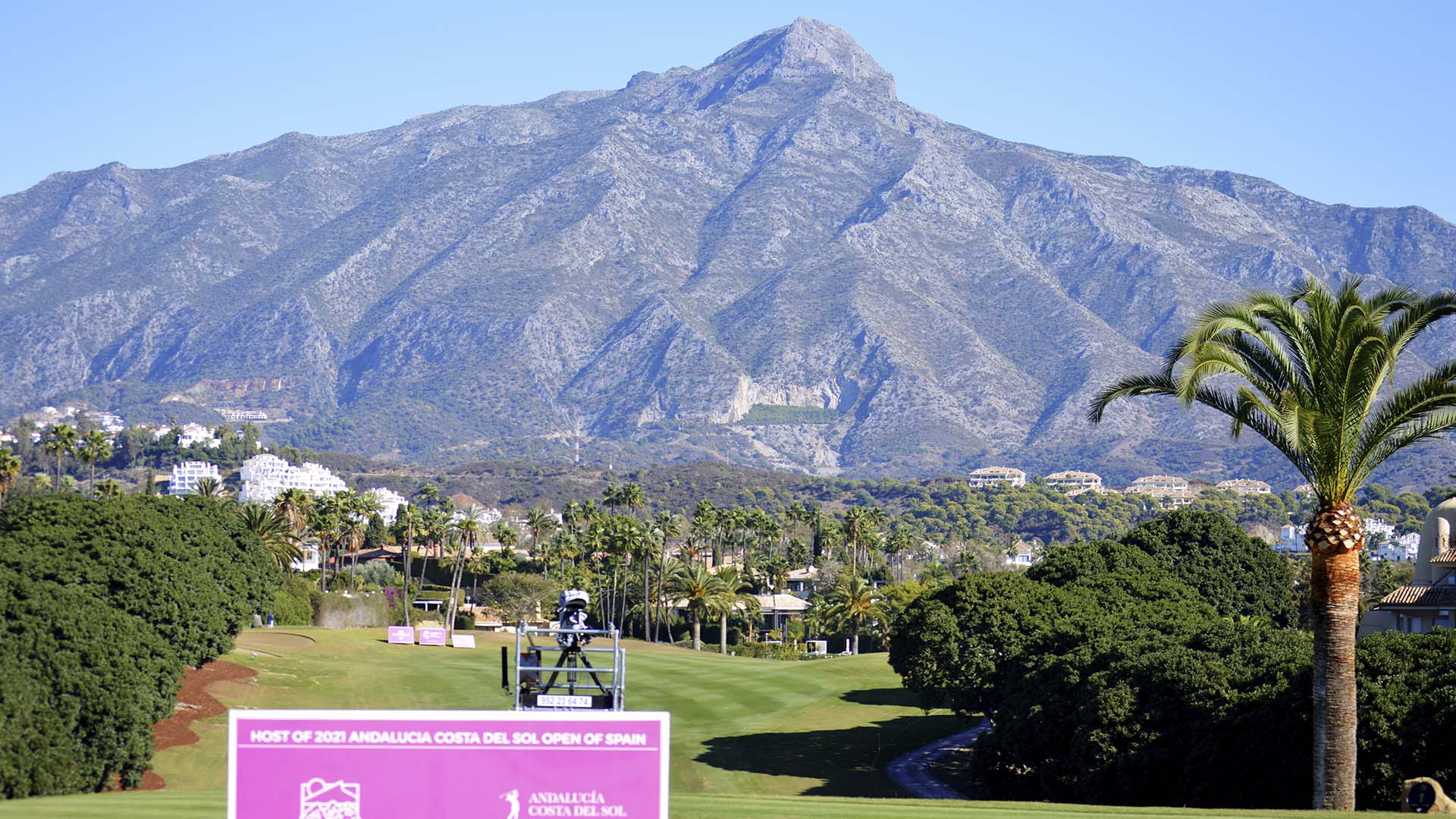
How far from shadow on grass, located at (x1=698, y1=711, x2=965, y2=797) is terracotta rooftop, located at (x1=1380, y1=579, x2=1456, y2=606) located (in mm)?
23522

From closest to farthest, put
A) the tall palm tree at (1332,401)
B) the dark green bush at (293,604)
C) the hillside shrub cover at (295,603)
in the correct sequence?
the tall palm tree at (1332,401) → the dark green bush at (293,604) → the hillside shrub cover at (295,603)

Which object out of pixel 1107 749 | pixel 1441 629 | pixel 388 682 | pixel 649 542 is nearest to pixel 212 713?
pixel 388 682

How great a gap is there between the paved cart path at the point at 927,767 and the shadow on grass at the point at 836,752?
0.53 m

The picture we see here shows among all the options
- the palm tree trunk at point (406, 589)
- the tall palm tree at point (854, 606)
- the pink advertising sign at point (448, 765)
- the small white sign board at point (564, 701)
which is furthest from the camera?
the palm tree trunk at point (406, 589)

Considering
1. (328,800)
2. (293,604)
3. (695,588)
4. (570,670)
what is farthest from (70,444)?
(328,800)

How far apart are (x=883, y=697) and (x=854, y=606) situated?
47476mm

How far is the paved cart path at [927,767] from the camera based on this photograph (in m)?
66.5

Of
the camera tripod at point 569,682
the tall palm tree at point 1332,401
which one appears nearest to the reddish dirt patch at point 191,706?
the camera tripod at point 569,682

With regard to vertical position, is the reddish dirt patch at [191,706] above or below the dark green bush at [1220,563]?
below

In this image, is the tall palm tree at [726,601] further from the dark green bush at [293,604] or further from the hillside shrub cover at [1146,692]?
the hillside shrub cover at [1146,692]

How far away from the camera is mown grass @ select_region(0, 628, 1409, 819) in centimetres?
3709

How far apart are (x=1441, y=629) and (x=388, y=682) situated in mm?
64137

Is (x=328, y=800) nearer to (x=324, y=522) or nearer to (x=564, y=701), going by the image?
(x=564, y=701)

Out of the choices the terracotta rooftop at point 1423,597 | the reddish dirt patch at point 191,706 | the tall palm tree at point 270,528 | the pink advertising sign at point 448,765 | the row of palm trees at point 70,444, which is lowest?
the reddish dirt patch at point 191,706
